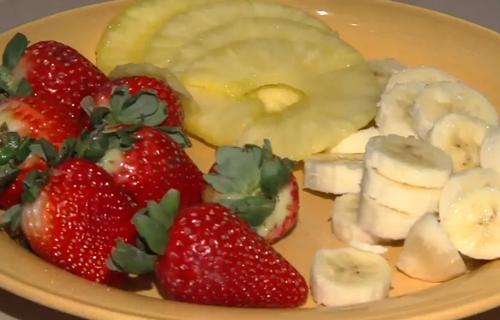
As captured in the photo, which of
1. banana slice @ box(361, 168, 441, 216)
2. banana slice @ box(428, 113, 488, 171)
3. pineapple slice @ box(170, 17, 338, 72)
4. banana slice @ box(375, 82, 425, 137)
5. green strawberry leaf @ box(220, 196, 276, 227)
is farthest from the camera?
pineapple slice @ box(170, 17, 338, 72)

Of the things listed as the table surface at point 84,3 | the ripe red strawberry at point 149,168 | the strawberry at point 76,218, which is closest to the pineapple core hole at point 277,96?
the ripe red strawberry at point 149,168

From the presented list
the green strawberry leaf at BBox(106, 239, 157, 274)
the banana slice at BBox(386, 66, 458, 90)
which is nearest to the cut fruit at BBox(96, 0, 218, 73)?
the banana slice at BBox(386, 66, 458, 90)

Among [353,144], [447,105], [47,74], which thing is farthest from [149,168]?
[447,105]

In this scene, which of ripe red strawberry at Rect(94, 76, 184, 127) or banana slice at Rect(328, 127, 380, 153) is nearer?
ripe red strawberry at Rect(94, 76, 184, 127)

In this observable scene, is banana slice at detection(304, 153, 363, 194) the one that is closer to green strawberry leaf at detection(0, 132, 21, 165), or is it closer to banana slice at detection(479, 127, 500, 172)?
banana slice at detection(479, 127, 500, 172)

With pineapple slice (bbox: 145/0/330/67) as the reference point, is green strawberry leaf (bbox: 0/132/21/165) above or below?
above

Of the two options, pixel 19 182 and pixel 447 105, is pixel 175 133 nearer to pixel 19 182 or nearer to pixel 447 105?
pixel 19 182

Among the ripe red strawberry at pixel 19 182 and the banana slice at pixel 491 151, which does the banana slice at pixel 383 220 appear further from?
the ripe red strawberry at pixel 19 182
